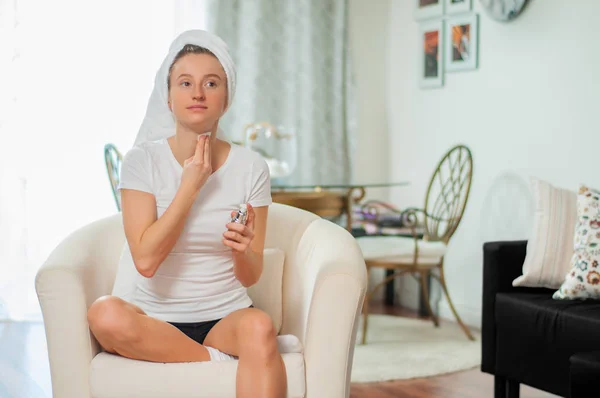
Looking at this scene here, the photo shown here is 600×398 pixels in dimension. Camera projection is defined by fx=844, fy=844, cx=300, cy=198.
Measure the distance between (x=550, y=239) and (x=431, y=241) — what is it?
4.32 ft

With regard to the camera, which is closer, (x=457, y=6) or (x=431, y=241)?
(x=431, y=241)

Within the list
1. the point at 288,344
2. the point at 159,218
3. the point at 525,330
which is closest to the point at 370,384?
the point at 525,330

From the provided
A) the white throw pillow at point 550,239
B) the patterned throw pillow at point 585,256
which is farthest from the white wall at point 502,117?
the patterned throw pillow at point 585,256

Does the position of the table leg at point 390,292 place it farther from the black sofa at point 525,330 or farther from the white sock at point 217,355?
the white sock at point 217,355

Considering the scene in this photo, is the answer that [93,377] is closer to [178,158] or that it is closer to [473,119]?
[178,158]

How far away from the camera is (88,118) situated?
4484 mm

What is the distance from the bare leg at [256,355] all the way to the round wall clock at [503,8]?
258 centimetres

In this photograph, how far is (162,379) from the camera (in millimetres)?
1923

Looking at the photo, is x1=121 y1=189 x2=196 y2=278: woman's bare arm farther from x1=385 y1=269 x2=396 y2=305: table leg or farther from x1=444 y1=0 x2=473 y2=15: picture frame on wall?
x1=385 y1=269 x2=396 y2=305: table leg

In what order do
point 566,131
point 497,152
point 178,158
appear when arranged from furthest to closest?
point 497,152
point 566,131
point 178,158

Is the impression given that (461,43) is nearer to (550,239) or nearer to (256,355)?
(550,239)

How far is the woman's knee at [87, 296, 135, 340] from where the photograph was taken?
1.91 m

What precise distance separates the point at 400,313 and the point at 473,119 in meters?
1.16

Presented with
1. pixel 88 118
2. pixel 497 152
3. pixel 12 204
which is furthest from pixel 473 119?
pixel 12 204
